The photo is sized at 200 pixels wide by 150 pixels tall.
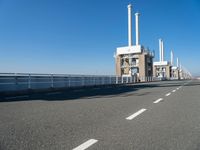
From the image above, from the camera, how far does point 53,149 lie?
404 centimetres

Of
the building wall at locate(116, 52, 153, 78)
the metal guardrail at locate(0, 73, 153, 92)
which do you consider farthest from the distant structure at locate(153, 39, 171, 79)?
the metal guardrail at locate(0, 73, 153, 92)

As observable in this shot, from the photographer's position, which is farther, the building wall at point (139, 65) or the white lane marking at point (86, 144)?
the building wall at point (139, 65)

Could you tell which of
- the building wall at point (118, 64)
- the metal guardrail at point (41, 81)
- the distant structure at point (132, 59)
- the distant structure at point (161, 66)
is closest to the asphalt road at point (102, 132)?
the metal guardrail at point (41, 81)

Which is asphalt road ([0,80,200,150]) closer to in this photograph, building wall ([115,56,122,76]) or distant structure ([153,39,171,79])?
building wall ([115,56,122,76])

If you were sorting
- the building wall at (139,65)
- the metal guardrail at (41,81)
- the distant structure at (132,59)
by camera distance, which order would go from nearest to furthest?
the metal guardrail at (41,81) → the distant structure at (132,59) → the building wall at (139,65)

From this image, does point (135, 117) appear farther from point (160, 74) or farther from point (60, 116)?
point (160, 74)

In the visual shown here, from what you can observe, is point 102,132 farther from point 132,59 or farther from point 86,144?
point 132,59

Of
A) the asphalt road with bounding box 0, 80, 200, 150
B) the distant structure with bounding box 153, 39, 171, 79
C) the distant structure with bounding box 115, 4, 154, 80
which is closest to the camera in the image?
the asphalt road with bounding box 0, 80, 200, 150

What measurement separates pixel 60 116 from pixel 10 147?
308 cm

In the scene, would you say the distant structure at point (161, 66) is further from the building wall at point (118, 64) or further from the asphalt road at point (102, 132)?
the asphalt road at point (102, 132)

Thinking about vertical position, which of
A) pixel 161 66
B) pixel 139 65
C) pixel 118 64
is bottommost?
pixel 139 65

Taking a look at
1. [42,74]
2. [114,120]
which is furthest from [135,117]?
[42,74]

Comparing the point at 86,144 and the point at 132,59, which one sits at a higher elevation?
the point at 132,59

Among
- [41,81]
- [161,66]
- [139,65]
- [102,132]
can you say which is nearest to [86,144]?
[102,132]
